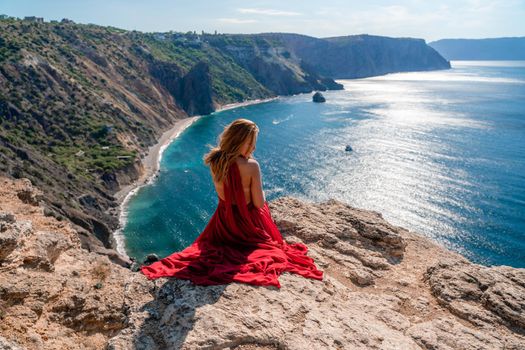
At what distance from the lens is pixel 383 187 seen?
65.0 metres

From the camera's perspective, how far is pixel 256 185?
26.7 ft

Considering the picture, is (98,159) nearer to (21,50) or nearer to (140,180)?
(140,180)

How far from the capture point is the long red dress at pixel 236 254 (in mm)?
7531

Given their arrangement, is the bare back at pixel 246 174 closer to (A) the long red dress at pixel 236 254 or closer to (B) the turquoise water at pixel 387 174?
(A) the long red dress at pixel 236 254

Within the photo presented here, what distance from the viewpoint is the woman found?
7619 millimetres

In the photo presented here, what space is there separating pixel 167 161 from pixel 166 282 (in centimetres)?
7647

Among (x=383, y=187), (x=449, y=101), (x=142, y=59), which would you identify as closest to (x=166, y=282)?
(x=383, y=187)

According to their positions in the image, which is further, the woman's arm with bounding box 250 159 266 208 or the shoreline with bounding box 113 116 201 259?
the shoreline with bounding box 113 116 201 259

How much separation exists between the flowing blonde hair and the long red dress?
170 mm

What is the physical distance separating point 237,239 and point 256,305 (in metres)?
1.80

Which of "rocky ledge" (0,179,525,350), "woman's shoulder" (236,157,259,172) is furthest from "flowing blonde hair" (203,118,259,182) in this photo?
"rocky ledge" (0,179,525,350)

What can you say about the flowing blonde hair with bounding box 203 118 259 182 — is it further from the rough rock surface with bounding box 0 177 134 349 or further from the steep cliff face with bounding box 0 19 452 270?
the steep cliff face with bounding box 0 19 452 270

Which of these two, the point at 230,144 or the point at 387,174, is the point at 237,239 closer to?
the point at 230,144

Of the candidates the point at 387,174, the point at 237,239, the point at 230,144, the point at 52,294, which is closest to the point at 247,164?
the point at 230,144
